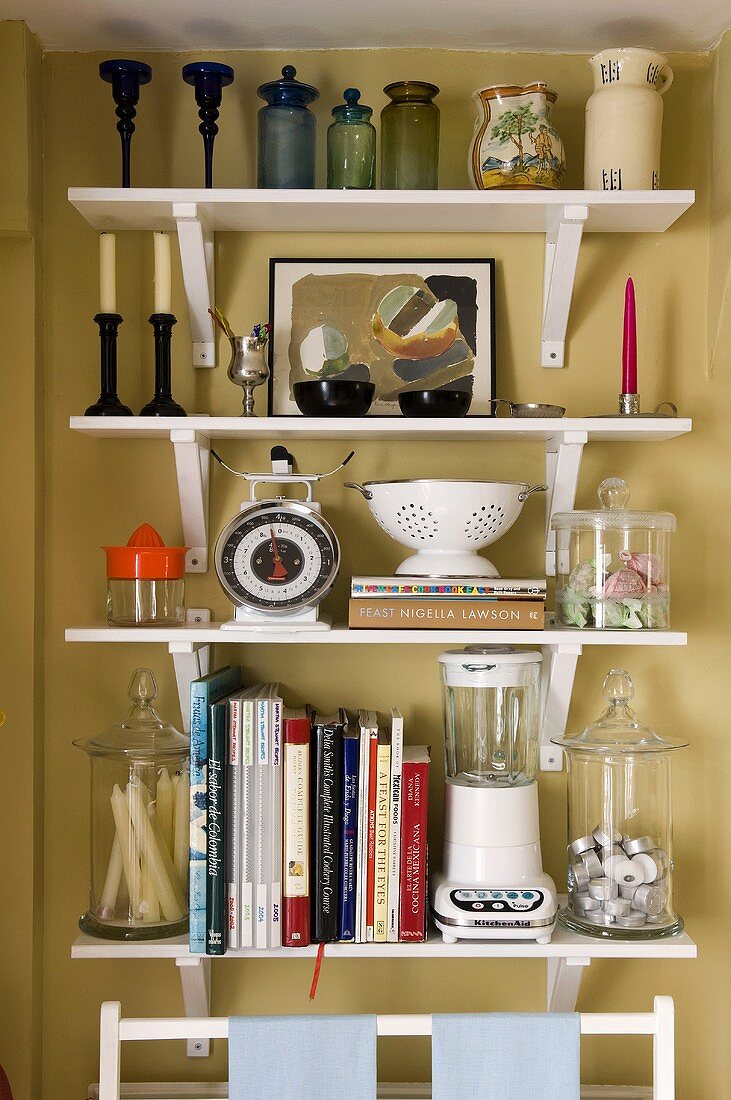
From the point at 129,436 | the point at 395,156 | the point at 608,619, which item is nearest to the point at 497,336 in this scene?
the point at 395,156

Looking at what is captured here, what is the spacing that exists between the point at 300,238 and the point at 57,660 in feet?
2.54

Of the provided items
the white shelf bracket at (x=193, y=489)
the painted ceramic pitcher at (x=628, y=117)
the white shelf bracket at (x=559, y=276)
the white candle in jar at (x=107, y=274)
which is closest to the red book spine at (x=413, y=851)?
the white shelf bracket at (x=193, y=489)

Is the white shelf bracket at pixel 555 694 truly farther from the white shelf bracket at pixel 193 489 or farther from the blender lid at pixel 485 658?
the white shelf bracket at pixel 193 489

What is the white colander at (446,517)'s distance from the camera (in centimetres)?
149

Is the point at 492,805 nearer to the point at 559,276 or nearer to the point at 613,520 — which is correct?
the point at 613,520

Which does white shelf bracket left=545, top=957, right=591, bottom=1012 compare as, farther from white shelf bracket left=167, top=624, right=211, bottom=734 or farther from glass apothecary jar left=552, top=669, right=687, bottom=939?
white shelf bracket left=167, top=624, right=211, bottom=734

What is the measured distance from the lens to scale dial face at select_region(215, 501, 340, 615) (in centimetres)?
151

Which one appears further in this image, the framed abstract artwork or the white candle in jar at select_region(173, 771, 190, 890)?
the framed abstract artwork

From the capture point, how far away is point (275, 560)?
59.5 inches

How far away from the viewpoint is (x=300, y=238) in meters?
1.70

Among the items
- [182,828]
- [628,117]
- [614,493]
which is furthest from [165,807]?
[628,117]

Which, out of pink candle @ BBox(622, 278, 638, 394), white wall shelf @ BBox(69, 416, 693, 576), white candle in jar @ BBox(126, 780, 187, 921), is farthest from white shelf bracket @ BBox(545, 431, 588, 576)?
white candle in jar @ BBox(126, 780, 187, 921)

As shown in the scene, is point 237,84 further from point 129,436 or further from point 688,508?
point 688,508

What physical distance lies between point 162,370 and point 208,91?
411mm
